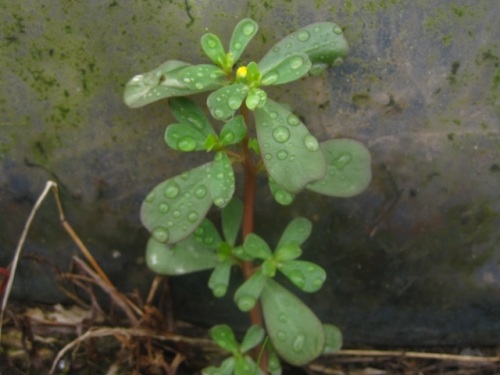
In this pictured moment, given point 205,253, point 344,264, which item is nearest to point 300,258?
point 344,264

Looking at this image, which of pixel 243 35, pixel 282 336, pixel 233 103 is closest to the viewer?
pixel 233 103

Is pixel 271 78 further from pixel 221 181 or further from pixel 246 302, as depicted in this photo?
pixel 246 302

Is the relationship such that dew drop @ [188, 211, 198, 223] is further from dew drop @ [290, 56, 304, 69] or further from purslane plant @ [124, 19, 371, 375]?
dew drop @ [290, 56, 304, 69]

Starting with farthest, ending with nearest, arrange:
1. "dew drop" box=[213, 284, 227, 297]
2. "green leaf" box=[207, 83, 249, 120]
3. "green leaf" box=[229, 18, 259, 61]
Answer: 1. "dew drop" box=[213, 284, 227, 297]
2. "green leaf" box=[229, 18, 259, 61]
3. "green leaf" box=[207, 83, 249, 120]

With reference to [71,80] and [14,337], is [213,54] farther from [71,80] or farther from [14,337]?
[14,337]

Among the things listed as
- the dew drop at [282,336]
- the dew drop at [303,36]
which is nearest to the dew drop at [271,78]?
the dew drop at [303,36]

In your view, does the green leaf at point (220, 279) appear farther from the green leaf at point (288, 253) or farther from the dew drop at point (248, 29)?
the dew drop at point (248, 29)

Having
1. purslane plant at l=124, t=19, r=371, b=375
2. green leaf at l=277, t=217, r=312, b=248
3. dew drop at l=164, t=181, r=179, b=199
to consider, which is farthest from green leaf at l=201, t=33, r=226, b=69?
green leaf at l=277, t=217, r=312, b=248

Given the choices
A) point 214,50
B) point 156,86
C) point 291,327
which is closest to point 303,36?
point 214,50
